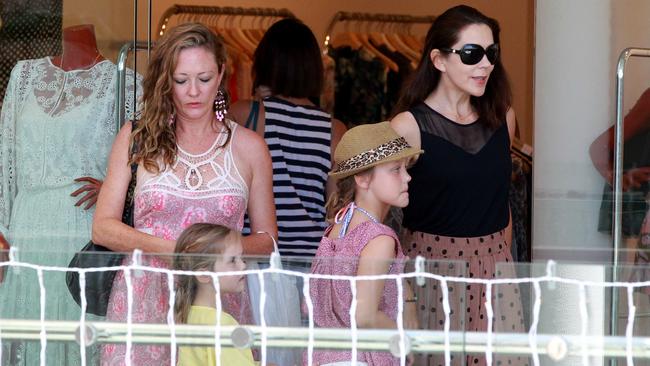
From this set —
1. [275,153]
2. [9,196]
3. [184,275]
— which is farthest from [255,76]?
[184,275]

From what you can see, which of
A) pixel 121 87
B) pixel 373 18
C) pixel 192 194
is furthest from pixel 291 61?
pixel 373 18

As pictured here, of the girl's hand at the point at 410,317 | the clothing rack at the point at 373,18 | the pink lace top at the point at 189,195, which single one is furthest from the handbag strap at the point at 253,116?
the clothing rack at the point at 373,18

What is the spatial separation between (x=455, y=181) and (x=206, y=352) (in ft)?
3.73

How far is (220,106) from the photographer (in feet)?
13.3

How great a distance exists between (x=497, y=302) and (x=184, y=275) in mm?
709

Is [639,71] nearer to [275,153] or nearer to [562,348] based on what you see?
[275,153]

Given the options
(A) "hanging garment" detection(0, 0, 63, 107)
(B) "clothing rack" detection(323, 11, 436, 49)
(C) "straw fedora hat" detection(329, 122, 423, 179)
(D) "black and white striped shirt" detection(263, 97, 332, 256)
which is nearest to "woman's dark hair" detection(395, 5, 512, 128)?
(C) "straw fedora hat" detection(329, 122, 423, 179)

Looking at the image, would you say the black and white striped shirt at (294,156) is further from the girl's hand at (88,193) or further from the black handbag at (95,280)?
the black handbag at (95,280)

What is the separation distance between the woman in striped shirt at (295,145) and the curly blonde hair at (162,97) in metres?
1.07

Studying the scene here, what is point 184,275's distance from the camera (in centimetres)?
323

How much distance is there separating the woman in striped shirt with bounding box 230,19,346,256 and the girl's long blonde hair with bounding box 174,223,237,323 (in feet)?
4.68

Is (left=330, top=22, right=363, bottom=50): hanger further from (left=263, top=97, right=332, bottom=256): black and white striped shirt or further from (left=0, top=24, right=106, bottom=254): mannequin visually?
(left=0, top=24, right=106, bottom=254): mannequin

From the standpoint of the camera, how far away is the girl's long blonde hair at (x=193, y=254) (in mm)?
3225

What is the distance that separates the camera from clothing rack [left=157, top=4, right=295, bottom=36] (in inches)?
285
